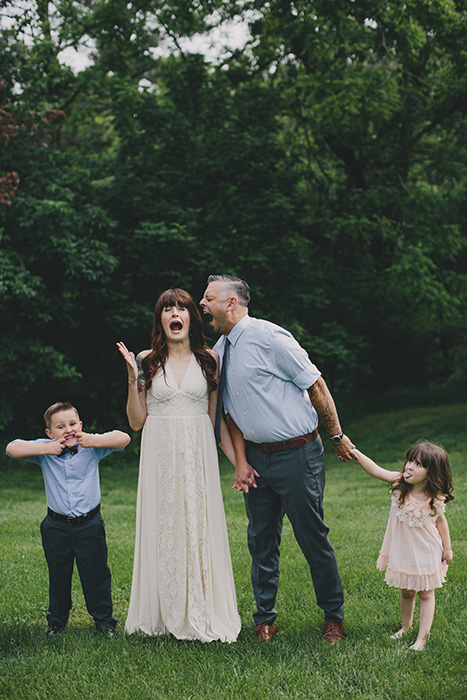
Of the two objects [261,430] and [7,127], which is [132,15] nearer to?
[7,127]

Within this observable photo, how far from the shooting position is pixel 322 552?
4.14m

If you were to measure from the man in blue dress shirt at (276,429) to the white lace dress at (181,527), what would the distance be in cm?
21

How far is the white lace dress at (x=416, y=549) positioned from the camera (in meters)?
3.96

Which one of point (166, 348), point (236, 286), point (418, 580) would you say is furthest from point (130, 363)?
point (418, 580)

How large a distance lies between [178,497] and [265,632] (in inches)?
40.6

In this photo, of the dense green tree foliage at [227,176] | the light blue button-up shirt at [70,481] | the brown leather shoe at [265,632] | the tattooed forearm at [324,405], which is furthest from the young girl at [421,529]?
the dense green tree foliage at [227,176]

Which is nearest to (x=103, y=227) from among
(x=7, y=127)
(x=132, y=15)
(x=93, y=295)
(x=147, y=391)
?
(x=93, y=295)

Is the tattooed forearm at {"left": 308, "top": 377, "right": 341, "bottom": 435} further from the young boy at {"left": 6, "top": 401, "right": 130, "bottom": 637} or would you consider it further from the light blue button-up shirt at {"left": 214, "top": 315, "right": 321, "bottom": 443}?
the young boy at {"left": 6, "top": 401, "right": 130, "bottom": 637}

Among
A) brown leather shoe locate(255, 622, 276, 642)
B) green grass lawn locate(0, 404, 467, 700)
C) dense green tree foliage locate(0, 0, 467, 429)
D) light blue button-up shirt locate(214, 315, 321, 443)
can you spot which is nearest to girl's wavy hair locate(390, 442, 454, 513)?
light blue button-up shirt locate(214, 315, 321, 443)

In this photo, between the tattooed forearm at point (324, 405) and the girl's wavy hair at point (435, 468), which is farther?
the tattooed forearm at point (324, 405)

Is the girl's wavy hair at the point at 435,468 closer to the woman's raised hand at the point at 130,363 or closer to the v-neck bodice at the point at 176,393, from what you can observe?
the v-neck bodice at the point at 176,393

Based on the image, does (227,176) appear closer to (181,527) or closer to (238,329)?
(238,329)

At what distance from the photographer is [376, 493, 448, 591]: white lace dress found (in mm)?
3963

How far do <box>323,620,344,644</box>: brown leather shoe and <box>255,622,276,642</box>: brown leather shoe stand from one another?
0.34m
